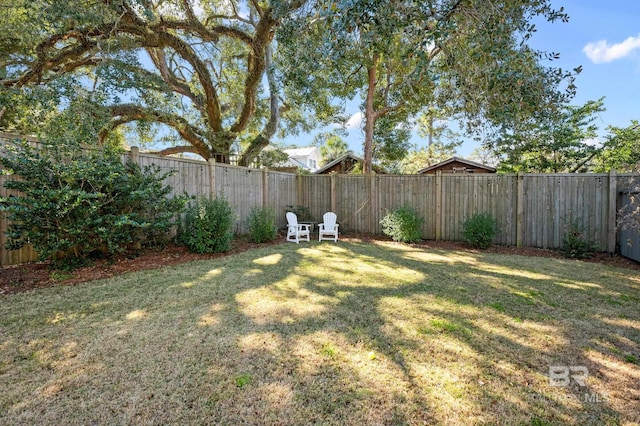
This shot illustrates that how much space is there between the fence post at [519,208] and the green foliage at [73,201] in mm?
6831

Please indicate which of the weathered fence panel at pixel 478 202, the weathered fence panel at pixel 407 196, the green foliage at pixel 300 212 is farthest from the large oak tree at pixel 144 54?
the weathered fence panel at pixel 478 202

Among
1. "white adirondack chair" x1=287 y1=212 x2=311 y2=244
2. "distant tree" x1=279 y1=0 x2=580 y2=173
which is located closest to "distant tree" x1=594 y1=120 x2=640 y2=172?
"distant tree" x1=279 y1=0 x2=580 y2=173

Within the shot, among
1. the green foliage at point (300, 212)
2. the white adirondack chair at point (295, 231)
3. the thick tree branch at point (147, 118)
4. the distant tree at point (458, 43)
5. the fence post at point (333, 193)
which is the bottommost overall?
the white adirondack chair at point (295, 231)

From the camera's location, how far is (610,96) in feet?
33.3

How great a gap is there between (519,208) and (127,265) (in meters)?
7.42

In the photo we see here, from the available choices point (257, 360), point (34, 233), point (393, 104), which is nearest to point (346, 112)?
point (393, 104)

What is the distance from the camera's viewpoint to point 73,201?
144 inches

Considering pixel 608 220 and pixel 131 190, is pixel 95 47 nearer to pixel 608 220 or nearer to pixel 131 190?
pixel 131 190

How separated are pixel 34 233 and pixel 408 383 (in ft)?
14.0

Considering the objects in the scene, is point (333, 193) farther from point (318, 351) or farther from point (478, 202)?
point (318, 351)

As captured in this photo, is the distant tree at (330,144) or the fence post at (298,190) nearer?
the fence post at (298,190)

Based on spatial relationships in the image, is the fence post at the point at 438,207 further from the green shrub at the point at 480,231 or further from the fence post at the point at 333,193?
the fence post at the point at 333,193

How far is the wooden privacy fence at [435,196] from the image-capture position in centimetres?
579

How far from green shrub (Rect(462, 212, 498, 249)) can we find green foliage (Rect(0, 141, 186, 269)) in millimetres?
5758
